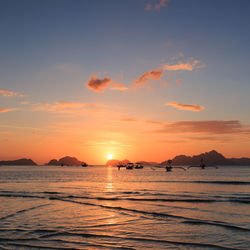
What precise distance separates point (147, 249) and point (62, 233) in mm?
7318

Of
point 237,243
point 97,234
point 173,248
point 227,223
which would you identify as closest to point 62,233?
point 97,234

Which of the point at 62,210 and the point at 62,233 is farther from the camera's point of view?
the point at 62,210

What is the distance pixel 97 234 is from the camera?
20.0 meters

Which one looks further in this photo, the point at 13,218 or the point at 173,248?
the point at 13,218

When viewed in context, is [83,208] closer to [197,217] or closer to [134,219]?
[134,219]

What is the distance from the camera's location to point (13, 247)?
54.4 ft

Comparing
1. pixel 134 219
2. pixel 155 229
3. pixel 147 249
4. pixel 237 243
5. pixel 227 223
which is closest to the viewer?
pixel 147 249

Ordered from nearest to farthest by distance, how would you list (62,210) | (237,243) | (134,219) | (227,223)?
(237,243) → (227,223) → (134,219) → (62,210)

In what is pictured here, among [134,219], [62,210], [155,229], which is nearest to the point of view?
[155,229]

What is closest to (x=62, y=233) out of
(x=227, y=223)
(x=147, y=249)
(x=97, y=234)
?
(x=97, y=234)

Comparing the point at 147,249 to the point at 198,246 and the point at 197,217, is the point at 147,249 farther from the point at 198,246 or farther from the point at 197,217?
the point at 197,217

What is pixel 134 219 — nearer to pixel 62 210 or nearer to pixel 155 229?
pixel 155 229

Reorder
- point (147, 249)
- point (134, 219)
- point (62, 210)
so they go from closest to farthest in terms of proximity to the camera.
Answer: point (147, 249) < point (134, 219) < point (62, 210)

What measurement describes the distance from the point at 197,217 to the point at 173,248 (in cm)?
1160
